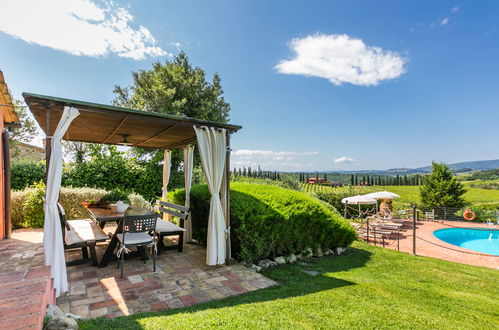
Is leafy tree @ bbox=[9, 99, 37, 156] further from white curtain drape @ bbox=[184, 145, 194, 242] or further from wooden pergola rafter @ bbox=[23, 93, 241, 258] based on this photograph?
white curtain drape @ bbox=[184, 145, 194, 242]

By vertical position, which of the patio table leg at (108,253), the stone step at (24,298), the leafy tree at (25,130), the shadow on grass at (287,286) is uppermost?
the leafy tree at (25,130)

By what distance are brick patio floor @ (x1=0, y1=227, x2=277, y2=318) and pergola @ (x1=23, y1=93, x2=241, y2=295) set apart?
13.2 inches

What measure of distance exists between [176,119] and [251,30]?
7.27 m

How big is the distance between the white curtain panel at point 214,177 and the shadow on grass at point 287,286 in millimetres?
1033

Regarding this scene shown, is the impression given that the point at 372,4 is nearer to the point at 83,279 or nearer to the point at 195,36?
the point at 195,36

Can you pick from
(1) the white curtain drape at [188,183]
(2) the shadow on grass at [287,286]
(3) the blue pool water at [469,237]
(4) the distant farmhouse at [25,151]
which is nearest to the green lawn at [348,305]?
(2) the shadow on grass at [287,286]

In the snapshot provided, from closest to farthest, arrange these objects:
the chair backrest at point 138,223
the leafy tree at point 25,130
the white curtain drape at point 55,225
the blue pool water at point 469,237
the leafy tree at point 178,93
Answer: the white curtain drape at point 55,225 → the chair backrest at point 138,223 → the blue pool water at point 469,237 → the leafy tree at point 178,93 → the leafy tree at point 25,130

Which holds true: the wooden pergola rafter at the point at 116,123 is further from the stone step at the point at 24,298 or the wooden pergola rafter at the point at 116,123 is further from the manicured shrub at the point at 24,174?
the manicured shrub at the point at 24,174

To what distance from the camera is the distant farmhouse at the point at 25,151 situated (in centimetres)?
1451

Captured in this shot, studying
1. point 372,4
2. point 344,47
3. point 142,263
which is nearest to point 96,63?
point 142,263

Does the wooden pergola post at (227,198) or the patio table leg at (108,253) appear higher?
the wooden pergola post at (227,198)

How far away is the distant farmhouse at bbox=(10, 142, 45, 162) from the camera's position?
14.5 m

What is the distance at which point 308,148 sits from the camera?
23312mm

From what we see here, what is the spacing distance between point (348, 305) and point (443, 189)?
18129 millimetres
